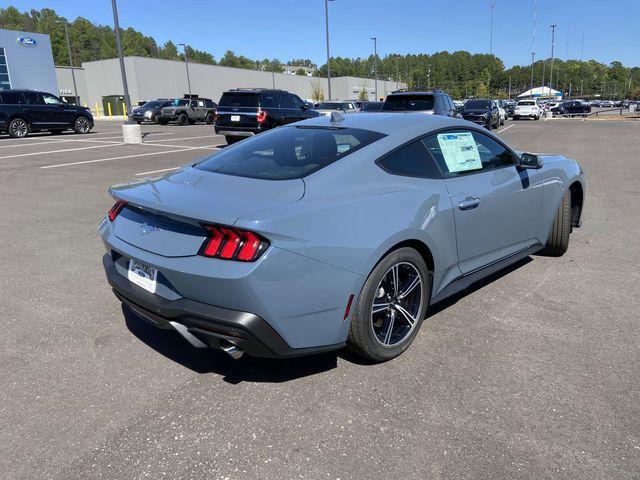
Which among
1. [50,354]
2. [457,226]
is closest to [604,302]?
[457,226]

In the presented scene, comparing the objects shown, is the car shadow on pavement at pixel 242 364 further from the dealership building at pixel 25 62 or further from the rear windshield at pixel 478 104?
the dealership building at pixel 25 62

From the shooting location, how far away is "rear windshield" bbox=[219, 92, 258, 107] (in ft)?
51.3

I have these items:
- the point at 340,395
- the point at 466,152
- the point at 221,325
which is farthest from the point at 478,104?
the point at 221,325

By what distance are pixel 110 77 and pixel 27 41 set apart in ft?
55.7

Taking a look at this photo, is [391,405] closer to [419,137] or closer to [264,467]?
[264,467]

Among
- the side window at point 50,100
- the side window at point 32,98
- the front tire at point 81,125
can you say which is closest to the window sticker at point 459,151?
the side window at point 32,98

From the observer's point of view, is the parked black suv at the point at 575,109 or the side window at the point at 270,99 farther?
the parked black suv at the point at 575,109

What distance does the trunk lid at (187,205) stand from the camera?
2557mm

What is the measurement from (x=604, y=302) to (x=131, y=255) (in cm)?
355

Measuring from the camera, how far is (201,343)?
2.66 m

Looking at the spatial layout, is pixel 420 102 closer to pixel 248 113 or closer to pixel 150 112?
pixel 248 113

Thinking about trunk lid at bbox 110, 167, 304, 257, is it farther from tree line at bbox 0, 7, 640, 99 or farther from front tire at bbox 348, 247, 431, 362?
tree line at bbox 0, 7, 640, 99

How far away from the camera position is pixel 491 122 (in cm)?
2577

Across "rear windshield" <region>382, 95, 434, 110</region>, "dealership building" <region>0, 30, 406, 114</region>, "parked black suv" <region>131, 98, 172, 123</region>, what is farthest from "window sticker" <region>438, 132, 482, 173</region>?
"dealership building" <region>0, 30, 406, 114</region>
